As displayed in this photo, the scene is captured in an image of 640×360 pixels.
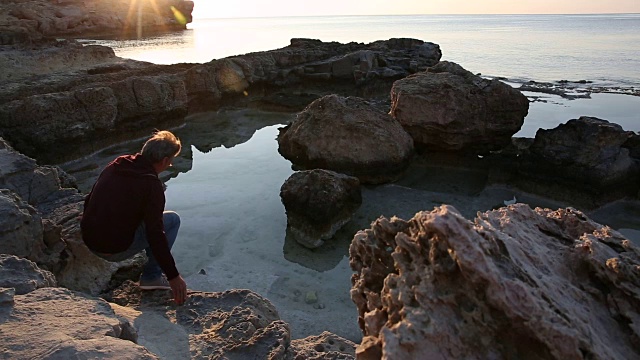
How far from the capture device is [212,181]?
30.2 feet

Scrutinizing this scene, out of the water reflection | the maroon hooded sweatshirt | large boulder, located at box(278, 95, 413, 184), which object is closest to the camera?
the maroon hooded sweatshirt

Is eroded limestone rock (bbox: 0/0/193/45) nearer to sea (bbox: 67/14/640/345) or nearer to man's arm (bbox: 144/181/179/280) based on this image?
sea (bbox: 67/14/640/345)

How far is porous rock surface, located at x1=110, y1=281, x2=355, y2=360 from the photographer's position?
126 inches

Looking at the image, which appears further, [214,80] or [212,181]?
[214,80]

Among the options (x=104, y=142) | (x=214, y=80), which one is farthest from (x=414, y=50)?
(x=104, y=142)

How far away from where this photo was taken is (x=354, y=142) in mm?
8930

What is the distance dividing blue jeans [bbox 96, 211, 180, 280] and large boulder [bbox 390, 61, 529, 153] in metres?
6.60

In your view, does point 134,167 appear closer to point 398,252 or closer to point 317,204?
point 398,252

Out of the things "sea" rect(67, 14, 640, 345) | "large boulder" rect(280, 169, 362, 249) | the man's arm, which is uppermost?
the man's arm

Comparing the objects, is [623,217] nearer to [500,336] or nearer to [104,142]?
[500,336]

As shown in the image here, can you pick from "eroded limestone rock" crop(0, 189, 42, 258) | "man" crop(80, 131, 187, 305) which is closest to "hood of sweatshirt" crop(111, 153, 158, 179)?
"man" crop(80, 131, 187, 305)

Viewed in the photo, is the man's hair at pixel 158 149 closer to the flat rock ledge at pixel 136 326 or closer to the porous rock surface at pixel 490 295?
the flat rock ledge at pixel 136 326

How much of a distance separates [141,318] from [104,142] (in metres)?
9.01

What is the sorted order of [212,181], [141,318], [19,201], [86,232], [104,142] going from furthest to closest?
[104,142]
[212,181]
[19,201]
[86,232]
[141,318]
